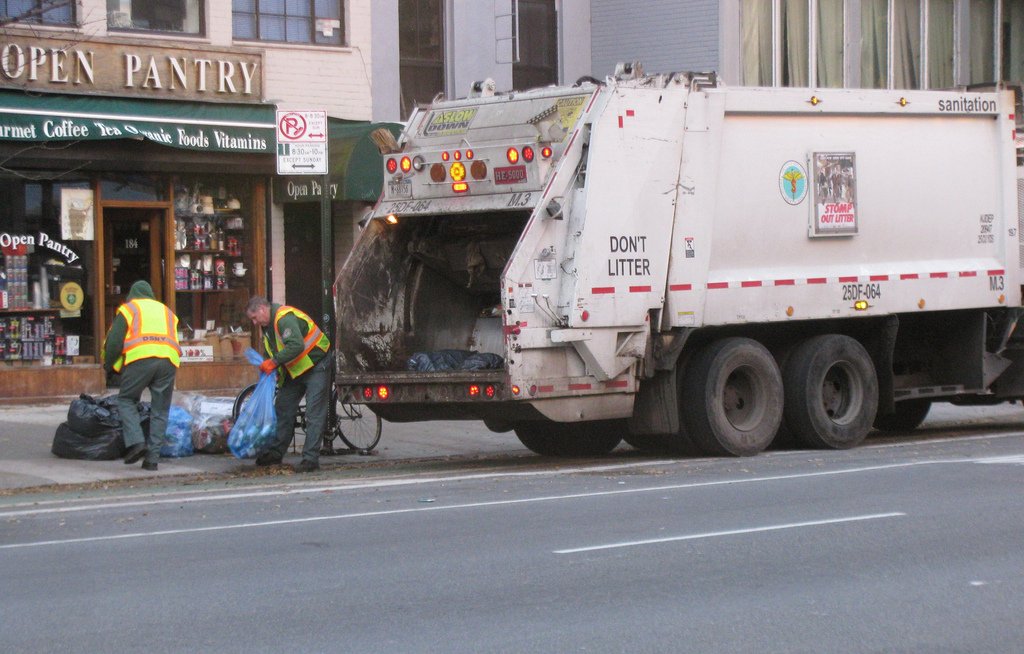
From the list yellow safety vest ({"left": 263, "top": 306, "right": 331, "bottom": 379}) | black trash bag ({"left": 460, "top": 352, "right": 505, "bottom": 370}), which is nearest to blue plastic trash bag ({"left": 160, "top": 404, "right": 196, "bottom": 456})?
yellow safety vest ({"left": 263, "top": 306, "right": 331, "bottom": 379})

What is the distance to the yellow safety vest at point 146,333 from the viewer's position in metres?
12.5

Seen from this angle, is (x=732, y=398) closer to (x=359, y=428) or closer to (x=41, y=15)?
(x=359, y=428)

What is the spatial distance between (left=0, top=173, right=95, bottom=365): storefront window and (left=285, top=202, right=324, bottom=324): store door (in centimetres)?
314

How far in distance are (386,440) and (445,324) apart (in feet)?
8.08

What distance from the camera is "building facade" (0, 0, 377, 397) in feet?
55.0

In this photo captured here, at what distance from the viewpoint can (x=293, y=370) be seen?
12570 millimetres

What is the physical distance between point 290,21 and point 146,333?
741 centimetres

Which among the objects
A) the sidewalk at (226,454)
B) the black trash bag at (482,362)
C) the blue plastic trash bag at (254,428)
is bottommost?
the sidewalk at (226,454)

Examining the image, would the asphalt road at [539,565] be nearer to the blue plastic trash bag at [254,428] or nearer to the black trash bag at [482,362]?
the black trash bag at [482,362]

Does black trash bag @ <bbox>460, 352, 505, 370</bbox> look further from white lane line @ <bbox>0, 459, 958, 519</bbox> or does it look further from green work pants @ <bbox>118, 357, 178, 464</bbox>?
green work pants @ <bbox>118, 357, 178, 464</bbox>

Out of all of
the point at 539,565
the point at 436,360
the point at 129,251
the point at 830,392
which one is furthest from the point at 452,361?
the point at 129,251

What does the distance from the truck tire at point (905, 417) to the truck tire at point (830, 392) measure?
6.32 feet

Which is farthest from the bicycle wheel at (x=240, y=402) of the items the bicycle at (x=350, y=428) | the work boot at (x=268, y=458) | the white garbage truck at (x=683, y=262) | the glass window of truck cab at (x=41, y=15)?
the glass window of truck cab at (x=41, y=15)

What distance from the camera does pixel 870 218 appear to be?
13398 millimetres
